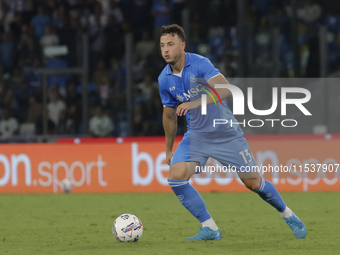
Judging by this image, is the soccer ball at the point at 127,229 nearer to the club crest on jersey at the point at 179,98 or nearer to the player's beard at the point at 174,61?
the club crest on jersey at the point at 179,98

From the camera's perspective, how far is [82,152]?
487 inches

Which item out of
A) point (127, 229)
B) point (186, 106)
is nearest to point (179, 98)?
point (186, 106)

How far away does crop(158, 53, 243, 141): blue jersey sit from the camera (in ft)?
20.8

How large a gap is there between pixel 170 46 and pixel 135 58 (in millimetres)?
6836

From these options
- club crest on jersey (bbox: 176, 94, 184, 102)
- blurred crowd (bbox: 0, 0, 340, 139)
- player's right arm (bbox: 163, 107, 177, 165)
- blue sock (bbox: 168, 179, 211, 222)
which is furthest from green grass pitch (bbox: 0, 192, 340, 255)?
blurred crowd (bbox: 0, 0, 340, 139)

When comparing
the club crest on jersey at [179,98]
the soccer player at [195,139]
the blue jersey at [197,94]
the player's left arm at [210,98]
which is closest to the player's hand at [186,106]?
the player's left arm at [210,98]

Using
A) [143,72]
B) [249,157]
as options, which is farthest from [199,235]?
[143,72]

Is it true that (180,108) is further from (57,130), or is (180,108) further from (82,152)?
(57,130)

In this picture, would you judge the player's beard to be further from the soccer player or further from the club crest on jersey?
the club crest on jersey

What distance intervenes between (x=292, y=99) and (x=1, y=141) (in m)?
5.70

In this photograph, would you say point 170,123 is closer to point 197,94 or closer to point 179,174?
point 197,94

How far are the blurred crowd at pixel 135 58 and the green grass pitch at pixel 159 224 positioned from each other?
1.86 meters

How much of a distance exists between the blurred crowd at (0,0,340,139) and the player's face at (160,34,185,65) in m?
6.21

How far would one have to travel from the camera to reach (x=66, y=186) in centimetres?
1209
